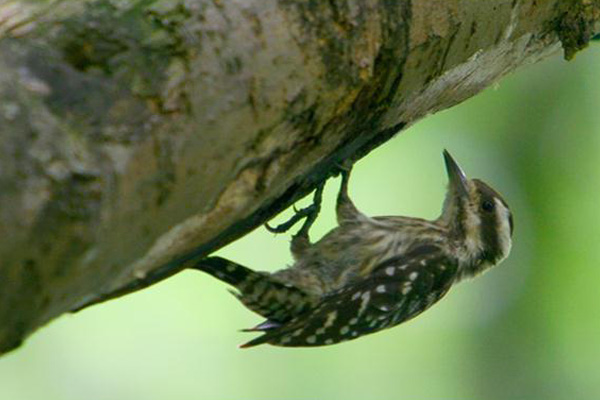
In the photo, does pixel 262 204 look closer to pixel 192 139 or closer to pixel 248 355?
pixel 192 139

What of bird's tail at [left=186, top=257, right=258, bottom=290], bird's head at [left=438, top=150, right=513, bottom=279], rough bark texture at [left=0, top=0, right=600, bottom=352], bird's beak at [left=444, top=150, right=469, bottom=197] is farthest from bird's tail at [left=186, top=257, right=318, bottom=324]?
bird's beak at [left=444, top=150, right=469, bottom=197]

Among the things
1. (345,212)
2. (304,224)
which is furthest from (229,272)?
(345,212)

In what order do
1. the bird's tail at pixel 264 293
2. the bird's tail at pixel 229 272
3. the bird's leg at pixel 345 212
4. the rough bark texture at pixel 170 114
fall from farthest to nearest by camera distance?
the bird's leg at pixel 345 212, the bird's tail at pixel 264 293, the bird's tail at pixel 229 272, the rough bark texture at pixel 170 114

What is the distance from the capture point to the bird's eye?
5172mm

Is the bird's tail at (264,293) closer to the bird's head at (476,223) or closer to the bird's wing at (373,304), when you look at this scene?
the bird's wing at (373,304)

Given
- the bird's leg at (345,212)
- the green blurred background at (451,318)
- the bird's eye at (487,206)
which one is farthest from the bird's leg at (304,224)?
the green blurred background at (451,318)

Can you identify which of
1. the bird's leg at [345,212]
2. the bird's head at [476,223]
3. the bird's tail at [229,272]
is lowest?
the bird's tail at [229,272]

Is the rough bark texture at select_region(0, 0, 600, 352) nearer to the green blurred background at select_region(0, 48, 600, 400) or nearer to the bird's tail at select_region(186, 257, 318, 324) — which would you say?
the bird's tail at select_region(186, 257, 318, 324)

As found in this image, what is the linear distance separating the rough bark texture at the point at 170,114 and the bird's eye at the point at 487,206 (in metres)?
1.81

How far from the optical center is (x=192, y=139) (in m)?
2.46

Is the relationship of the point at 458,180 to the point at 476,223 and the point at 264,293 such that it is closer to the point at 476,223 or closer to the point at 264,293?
the point at 476,223

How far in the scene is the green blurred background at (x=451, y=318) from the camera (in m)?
6.86

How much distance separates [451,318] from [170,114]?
538 cm

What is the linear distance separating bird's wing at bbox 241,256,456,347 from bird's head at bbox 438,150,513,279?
0.72 feet
